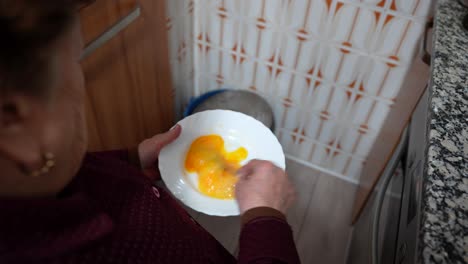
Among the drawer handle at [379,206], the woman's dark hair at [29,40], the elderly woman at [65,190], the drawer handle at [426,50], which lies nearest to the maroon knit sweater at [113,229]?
the elderly woman at [65,190]

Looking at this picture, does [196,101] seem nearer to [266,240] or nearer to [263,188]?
[263,188]

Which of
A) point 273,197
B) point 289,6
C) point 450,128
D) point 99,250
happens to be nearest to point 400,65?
point 289,6

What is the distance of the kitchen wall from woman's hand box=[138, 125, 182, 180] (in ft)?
1.46

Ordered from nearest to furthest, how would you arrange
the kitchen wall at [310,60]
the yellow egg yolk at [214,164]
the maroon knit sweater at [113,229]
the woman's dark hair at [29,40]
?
the woman's dark hair at [29,40] → the maroon knit sweater at [113,229] → the yellow egg yolk at [214,164] → the kitchen wall at [310,60]

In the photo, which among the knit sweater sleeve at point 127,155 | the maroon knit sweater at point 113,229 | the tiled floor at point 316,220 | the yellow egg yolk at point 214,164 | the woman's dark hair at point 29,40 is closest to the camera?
the woman's dark hair at point 29,40

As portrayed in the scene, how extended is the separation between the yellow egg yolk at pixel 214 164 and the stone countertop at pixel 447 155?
0.42 meters

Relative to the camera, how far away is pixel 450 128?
53cm

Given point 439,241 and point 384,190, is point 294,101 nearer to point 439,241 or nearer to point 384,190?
point 384,190

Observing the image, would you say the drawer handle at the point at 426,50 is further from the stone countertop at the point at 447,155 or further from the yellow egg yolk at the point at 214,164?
the yellow egg yolk at the point at 214,164

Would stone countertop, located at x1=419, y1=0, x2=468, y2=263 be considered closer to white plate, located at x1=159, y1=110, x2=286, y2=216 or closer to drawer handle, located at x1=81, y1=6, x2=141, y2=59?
white plate, located at x1=159, y1=110, x2=286, y2=216

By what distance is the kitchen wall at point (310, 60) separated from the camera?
1.00 m

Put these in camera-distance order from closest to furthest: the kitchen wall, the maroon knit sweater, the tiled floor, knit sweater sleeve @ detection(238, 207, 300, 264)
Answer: the maroon knit sweater → knit sweater sleeve @ detection(238, 207, 300, 264) → the kitchen wall → the tiled floor

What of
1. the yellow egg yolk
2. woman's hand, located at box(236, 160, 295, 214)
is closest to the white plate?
the yellow egg yolk

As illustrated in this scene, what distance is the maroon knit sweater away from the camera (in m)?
0.33
